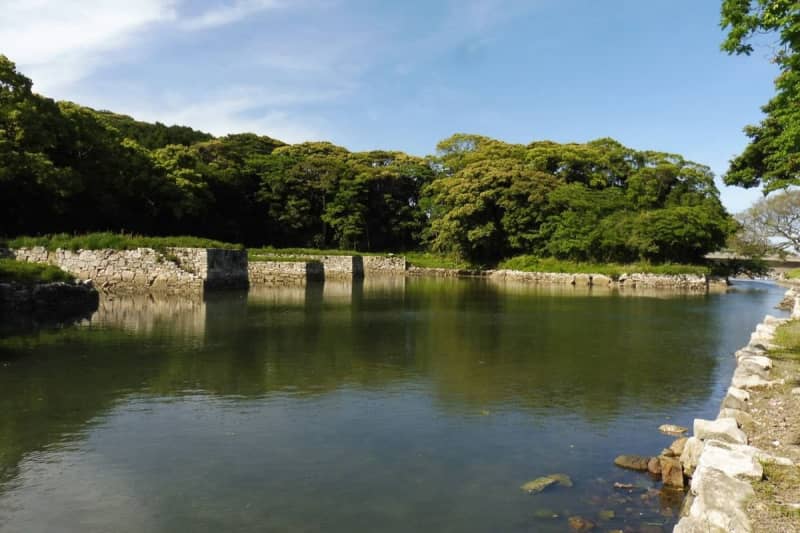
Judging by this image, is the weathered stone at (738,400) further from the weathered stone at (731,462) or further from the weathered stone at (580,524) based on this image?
the weathered stone at (580,524)

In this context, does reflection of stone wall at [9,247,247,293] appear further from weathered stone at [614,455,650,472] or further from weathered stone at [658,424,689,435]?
weathered stone at [614,455,650,472]

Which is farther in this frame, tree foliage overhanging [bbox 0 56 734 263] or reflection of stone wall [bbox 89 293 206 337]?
tree foliage overhanging [bbox 0 56 734 263]

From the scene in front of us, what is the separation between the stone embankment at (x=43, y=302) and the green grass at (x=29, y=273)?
27cm

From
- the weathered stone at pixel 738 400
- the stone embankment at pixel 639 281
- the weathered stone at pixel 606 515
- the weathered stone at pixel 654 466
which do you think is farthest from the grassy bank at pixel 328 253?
the weathered stone at pixel 606 515

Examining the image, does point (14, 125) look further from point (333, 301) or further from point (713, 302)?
point (713, 302)

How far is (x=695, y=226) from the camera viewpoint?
3934cm

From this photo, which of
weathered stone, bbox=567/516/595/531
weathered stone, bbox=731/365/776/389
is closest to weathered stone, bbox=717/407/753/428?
weathered stone, bbox=731/365/776/389

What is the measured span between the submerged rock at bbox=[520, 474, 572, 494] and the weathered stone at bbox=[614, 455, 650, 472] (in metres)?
0.74

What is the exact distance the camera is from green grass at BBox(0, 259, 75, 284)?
17.4 metres

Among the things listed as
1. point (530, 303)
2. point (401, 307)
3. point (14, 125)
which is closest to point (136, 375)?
point (401, 307)

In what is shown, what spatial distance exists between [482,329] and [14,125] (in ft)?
79.0

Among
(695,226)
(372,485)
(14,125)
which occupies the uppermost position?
(14,125)

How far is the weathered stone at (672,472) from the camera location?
18.6 ft

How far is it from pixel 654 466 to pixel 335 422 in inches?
148
